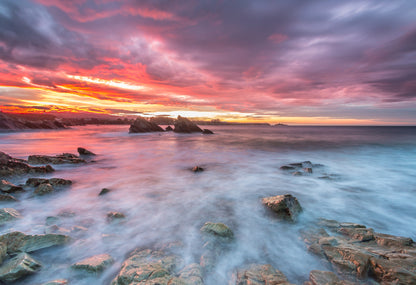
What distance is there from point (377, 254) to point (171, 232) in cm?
371

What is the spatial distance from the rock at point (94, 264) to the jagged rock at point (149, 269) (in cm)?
36

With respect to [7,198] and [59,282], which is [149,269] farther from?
[7,198]

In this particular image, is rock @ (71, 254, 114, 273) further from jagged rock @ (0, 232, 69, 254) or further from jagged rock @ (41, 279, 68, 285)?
jagged rock @ (0, 232, 69, 254)

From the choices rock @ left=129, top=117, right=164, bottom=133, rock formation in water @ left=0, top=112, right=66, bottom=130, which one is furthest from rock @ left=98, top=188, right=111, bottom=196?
rock formation in water @ left=0, top=112, right=66, bottom=130

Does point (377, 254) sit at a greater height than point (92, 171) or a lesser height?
greater

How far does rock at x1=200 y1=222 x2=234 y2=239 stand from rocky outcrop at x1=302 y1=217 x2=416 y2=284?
60.3 inches

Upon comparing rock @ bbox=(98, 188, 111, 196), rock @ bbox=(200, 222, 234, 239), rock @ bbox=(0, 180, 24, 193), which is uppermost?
rock @ bbox=(0, 180, 24, 193)

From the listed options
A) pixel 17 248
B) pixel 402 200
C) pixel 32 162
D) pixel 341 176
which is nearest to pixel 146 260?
pixel 17 248

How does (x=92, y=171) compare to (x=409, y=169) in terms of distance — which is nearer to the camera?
(x=92, y=171)

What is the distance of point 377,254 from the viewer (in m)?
2.88

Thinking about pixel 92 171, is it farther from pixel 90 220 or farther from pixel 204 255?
pixel 204 255

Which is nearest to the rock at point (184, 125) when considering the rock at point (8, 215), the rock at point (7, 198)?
the rock at point (7, 198)

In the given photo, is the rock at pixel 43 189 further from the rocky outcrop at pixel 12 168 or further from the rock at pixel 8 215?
the rocky outcrop at pixel 12 168

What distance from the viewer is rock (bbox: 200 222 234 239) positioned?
12.3 feet
